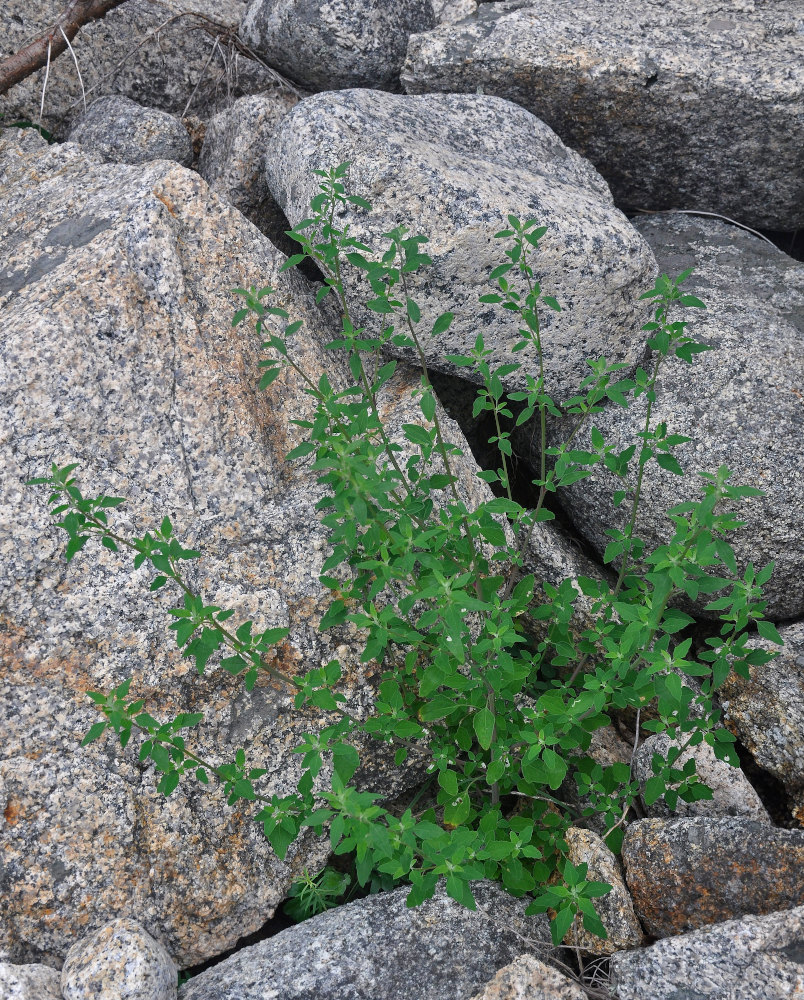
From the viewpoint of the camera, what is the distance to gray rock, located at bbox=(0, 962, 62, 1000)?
97.5 inches

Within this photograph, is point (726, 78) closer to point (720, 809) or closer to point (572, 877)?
point (720, 809)

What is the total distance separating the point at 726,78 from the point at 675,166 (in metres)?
0.47

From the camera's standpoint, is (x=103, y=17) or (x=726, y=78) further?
(x=103, y=17)

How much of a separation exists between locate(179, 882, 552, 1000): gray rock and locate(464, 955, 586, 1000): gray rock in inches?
3.3

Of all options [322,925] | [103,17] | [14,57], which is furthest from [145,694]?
[103,17]

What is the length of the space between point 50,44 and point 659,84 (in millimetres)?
3211

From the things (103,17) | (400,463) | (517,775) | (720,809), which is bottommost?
(720,809)

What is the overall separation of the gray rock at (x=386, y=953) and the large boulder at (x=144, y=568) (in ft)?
0.97

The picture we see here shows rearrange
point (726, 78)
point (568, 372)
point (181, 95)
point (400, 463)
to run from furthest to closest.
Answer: point (181, 95), point (726, 78), point (568, 372), point (400, 463)

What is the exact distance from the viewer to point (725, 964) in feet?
7.61

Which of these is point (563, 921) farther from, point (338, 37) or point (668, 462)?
point (338, 37)

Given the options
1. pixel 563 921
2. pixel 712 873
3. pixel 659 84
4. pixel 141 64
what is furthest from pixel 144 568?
pixel 659 84

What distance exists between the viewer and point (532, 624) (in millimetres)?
3551

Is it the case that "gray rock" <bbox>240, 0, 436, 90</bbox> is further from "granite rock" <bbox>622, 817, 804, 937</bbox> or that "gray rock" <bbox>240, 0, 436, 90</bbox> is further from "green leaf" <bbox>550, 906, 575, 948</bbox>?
"green leaf" <bbox>550, 906, 575, 948</bbox>
